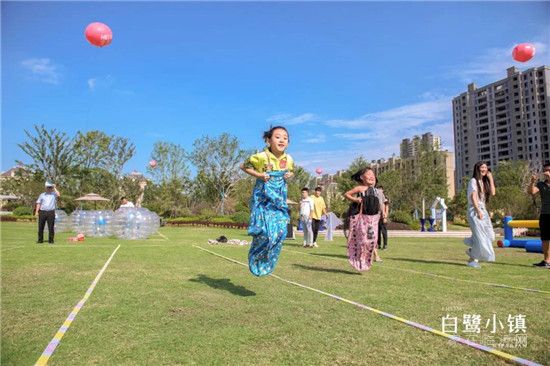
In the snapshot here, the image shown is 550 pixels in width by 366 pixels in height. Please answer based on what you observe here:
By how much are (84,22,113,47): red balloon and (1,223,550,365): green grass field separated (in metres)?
7.33

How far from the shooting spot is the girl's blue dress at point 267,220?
5477mm

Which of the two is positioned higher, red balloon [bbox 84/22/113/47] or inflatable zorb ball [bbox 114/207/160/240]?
red balloon [bbox 84/22/113/47]

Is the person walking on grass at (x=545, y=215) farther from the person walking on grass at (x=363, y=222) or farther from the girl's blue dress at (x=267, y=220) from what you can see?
the girl's blue dress at (x=267, y=220)

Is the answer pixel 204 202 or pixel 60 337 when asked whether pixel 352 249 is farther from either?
pixel 204 202

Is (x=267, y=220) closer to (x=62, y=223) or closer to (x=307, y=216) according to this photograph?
(x=307, y=216)

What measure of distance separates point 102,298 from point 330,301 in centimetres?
279

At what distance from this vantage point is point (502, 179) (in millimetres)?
63500

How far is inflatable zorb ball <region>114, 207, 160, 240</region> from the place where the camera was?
672 inches

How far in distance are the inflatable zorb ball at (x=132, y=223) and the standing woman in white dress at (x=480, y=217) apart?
12934 millimetres

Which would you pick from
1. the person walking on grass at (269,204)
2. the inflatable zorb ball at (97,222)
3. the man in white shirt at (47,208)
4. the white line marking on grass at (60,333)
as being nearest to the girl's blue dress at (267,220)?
the person walking on grass at (269,204)

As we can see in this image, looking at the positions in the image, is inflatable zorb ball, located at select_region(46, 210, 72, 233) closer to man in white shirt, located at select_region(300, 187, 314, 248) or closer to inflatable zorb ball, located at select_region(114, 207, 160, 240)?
inflatable zorb ball, located at select_region(114, 207, 160, 240)

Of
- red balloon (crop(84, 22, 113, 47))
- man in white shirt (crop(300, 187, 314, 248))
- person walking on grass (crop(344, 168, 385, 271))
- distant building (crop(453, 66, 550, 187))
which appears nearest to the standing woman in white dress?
person walking on grass (crop(344, 168, 385, 271))

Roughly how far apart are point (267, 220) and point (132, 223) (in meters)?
12.9

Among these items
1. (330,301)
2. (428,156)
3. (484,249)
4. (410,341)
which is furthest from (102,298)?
(428,156)
